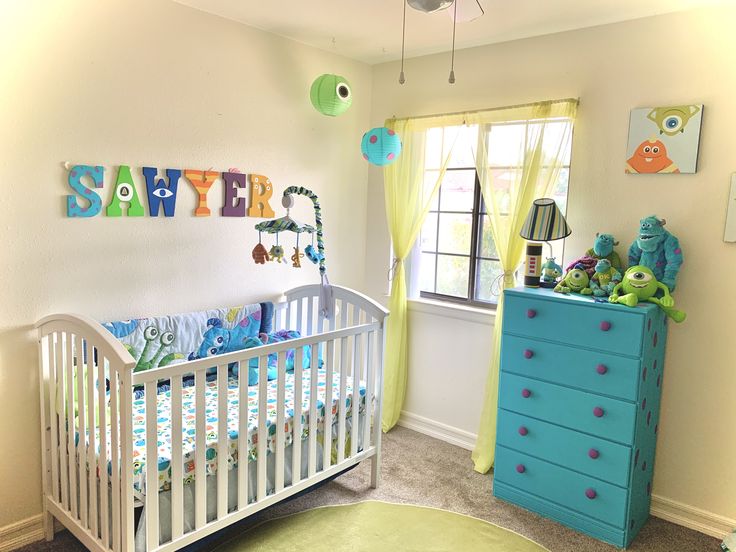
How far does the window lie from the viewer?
9.99 feet

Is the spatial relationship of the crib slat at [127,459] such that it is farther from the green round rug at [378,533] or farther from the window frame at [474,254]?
the window frame at [474,254]

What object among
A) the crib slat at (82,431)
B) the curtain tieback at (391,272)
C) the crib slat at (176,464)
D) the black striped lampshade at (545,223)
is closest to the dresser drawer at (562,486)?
the black striped lampshade at (545,223)

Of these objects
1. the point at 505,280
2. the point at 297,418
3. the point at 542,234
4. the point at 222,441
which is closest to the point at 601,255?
the point at 542,234

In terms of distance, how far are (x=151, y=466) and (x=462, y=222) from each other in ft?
7.13

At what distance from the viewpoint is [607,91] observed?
8.57 ft

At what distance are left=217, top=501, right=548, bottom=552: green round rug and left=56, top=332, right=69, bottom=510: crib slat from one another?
2.14 feet

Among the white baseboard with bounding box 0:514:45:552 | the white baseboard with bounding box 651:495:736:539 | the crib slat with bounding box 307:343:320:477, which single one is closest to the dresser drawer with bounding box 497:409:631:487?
the white baseboard with bounding box 651:495:736:539

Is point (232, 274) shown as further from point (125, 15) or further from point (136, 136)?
point (125, 15)

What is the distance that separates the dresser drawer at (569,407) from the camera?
230 centimetres

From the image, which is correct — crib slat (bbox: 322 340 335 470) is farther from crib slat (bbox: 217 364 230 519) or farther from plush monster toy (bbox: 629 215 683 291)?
plush monster toy (bbox: 629 215 683 291)

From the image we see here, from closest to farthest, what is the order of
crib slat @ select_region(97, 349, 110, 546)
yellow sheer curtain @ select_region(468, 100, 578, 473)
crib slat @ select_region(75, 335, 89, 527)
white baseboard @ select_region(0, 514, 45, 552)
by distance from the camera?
1. crib slat @ select_region(97, 349, 110, 546)
2. crib slat @ select_region(75, 335, 89, 527)
3. white baseboard @ select_region(0, 514, 45, 552)
4. yellow sheer curtain @ select_region(468, 100, 578, 473)

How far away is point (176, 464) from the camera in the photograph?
6.26ft

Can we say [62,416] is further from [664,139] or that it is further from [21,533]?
[664,139]

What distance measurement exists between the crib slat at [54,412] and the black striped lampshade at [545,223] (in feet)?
6.84
